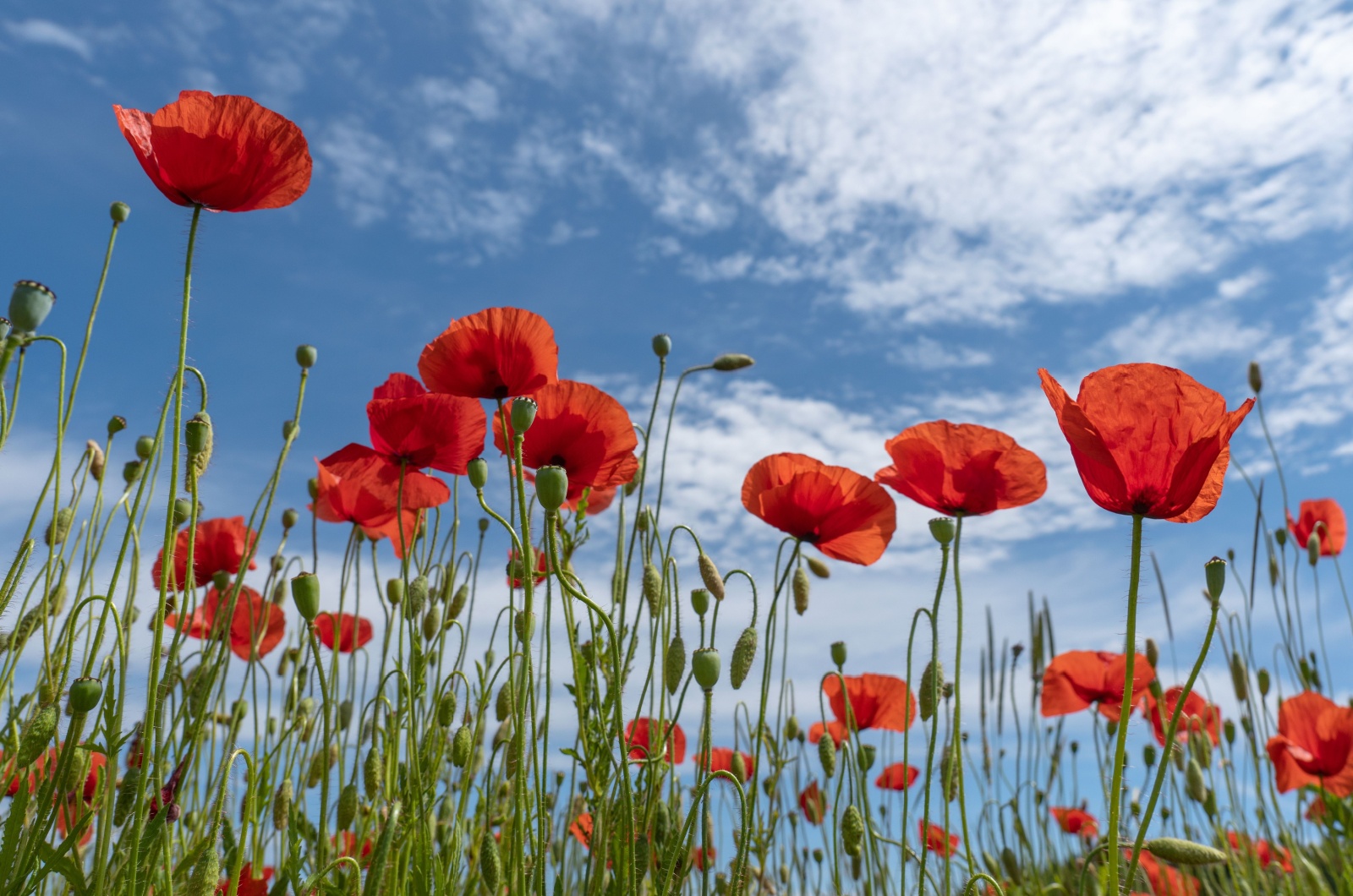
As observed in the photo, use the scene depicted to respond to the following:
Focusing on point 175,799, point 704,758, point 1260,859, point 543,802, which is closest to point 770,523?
point 704,758

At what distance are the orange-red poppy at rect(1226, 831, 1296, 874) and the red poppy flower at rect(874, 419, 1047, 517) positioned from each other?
181 centimetres

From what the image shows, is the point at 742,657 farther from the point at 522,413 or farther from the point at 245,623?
the point at 245,623

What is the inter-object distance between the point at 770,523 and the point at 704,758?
0.54m

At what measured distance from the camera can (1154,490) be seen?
134cm

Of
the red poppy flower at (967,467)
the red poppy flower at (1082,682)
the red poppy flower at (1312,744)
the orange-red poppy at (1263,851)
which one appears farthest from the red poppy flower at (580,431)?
the red poppy flower at (1312,744)

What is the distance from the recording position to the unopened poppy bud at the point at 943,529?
6.08 feet

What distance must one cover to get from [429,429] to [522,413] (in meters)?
0.61

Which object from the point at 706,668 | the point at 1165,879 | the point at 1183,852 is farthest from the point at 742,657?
the point at 1165,879

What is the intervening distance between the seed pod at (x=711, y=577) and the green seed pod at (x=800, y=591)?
27 cm

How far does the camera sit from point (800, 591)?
→ 2215 millimetres

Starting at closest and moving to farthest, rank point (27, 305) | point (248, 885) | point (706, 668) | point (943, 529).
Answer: point (27, 305) < point (706, 668) < point (943, 529) < point (248, 885)

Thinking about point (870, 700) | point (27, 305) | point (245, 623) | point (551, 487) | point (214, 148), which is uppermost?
point (214, 148)

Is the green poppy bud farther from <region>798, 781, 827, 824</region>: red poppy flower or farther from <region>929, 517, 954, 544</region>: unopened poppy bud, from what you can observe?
<region>798, 781, 827, 824</region>: red poppy flower

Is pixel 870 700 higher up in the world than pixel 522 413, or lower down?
lower down
